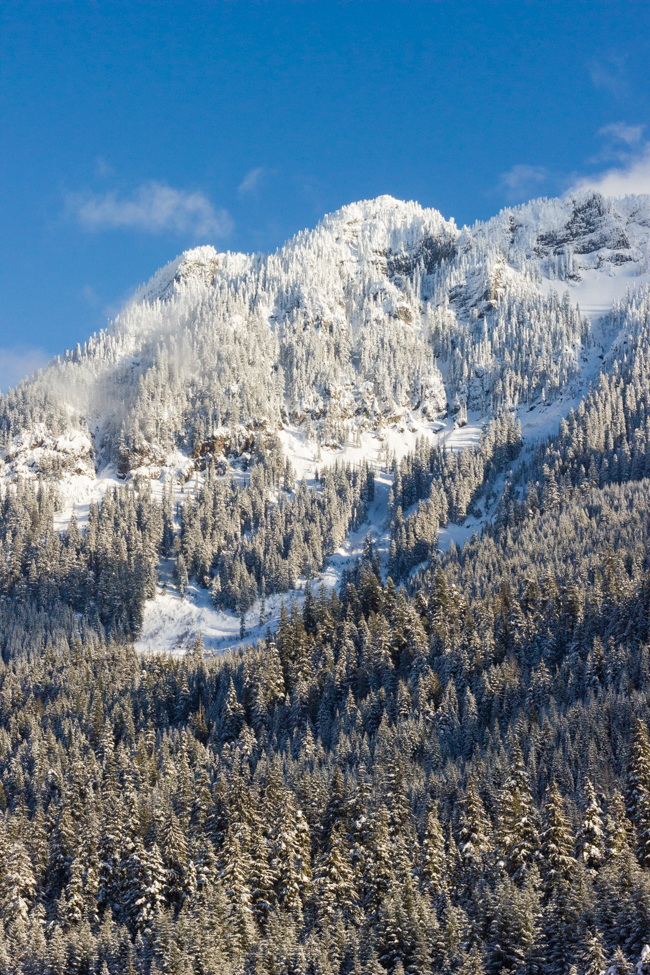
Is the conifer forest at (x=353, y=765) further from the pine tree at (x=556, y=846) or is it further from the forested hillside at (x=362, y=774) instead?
the forested hillside at (x=362, y=774)

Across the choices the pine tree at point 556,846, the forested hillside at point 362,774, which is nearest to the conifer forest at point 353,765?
the pine tree at point 556,846

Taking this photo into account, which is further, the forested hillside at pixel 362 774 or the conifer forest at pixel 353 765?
the conifer forest at pixel 353 765

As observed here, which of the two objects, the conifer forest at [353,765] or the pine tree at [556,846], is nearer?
the conifer forest at [353,765]

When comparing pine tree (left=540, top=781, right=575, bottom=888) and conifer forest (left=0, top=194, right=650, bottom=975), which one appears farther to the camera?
pine tree (left=540, top=781, right=575, bottom=888)

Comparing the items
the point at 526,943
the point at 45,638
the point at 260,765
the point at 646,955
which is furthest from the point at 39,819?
the point at 45,638

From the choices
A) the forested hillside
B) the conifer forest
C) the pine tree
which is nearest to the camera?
the forested hillside

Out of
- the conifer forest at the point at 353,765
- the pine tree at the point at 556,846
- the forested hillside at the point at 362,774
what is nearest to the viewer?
the forested hillside at the point at 362,774

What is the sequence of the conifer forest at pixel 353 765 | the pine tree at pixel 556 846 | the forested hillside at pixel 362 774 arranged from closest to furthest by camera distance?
1. the forested hillside at pixel 362 774
2. the conifer forest at pixel 353 765
3. the pine tree at pixel 556 846

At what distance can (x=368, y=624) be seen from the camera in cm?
13038

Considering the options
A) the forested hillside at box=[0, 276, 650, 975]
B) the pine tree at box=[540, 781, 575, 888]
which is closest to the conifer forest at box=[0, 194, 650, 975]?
the pine tree at box=[540, 781, 575, 888]

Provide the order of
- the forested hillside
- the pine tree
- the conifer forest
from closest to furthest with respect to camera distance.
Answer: the forested hillside
the conifer forest
the pine tree

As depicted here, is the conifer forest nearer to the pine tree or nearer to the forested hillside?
the pine tree

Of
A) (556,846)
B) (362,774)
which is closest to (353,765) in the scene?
(362,774)

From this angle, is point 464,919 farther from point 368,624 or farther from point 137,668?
point 137,668
